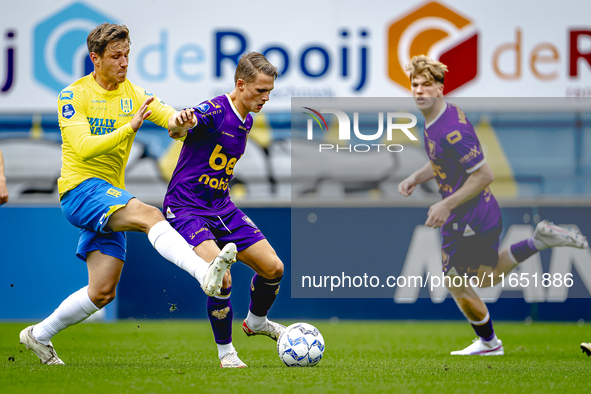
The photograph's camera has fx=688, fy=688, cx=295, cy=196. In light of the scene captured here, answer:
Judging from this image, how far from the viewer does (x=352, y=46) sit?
1202 cm

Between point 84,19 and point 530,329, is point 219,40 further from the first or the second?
point 530,329

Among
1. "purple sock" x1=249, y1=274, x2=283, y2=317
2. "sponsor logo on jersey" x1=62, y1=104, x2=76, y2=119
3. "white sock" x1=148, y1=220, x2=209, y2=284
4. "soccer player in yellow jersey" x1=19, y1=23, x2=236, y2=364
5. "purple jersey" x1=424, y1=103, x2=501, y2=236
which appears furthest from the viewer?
"purple jersey" x1=424, y1=103, x2=501, y2=236

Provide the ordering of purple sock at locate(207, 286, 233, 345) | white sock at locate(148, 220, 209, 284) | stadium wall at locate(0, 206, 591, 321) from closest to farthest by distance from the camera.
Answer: white sock at locate(148, 220, 209, 284) < purple sock at locate(207, 286, 233, 345) < stadium wall at locate(0, 206, 591, 321)

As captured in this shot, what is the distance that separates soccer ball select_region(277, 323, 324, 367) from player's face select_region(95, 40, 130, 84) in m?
1.89

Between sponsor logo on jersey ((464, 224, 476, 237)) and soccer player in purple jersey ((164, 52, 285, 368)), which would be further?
sponsor logo on jersey ((464, 224, 476, 237))

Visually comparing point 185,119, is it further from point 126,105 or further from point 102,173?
point 102,173

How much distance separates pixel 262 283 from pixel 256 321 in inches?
10.8

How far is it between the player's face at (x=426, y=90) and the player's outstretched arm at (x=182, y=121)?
2265 millimetres

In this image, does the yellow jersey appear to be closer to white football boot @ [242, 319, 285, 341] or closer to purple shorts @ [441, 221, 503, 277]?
white football boot @ [242, 319, 285, 341]

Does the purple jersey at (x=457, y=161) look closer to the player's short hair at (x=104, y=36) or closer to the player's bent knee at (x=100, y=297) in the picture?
the player's short hair at (x=104, y=36)

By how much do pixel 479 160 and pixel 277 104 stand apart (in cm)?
604

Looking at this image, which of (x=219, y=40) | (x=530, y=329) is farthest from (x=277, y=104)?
(x=530, y=329)

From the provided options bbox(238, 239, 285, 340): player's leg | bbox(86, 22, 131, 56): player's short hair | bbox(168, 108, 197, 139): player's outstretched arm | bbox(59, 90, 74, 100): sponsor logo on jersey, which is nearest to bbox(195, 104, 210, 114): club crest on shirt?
bbox(168, 108, 197, 139): player's outstretched arm

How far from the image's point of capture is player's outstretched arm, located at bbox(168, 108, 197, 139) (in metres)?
3.95
